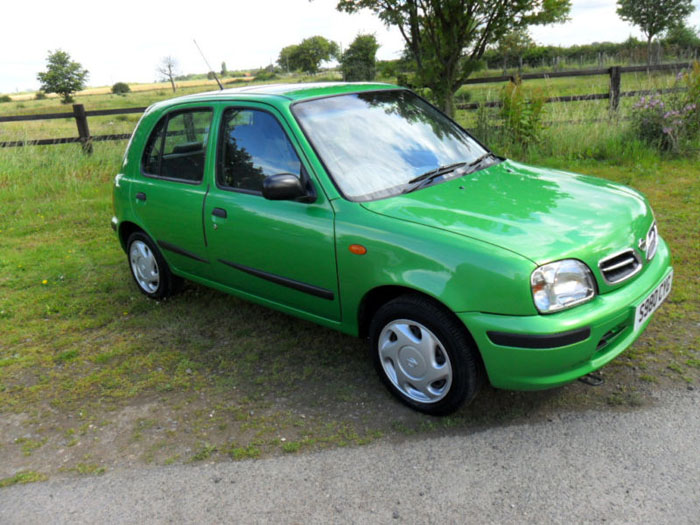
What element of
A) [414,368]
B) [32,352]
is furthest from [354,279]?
[32,352]

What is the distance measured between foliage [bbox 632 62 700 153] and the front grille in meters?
6.67

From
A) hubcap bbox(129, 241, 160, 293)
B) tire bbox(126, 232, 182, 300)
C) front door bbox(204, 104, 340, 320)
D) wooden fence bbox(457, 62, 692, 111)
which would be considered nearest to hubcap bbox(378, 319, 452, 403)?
front door bbox(204, 104, 340, 320)

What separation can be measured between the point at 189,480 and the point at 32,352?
7.49 feet

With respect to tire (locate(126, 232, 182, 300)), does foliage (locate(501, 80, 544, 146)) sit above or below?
above

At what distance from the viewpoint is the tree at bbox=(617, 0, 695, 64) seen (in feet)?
154

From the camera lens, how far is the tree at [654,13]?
1850 inches

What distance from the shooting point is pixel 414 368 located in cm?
319

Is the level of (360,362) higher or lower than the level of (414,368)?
lower

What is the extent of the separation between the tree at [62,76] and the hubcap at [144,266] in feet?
220

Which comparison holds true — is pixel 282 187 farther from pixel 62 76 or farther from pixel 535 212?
pixel 62 76

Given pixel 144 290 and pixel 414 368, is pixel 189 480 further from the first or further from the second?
pixel 144 290

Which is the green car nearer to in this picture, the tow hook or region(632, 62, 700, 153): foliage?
the tow hook

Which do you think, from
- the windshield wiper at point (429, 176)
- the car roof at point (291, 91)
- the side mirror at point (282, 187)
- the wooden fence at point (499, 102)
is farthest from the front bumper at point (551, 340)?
the wooden fence at point (499, 102)

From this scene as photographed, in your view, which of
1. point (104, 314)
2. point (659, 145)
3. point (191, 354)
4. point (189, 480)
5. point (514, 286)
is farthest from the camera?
point (659, 145)
